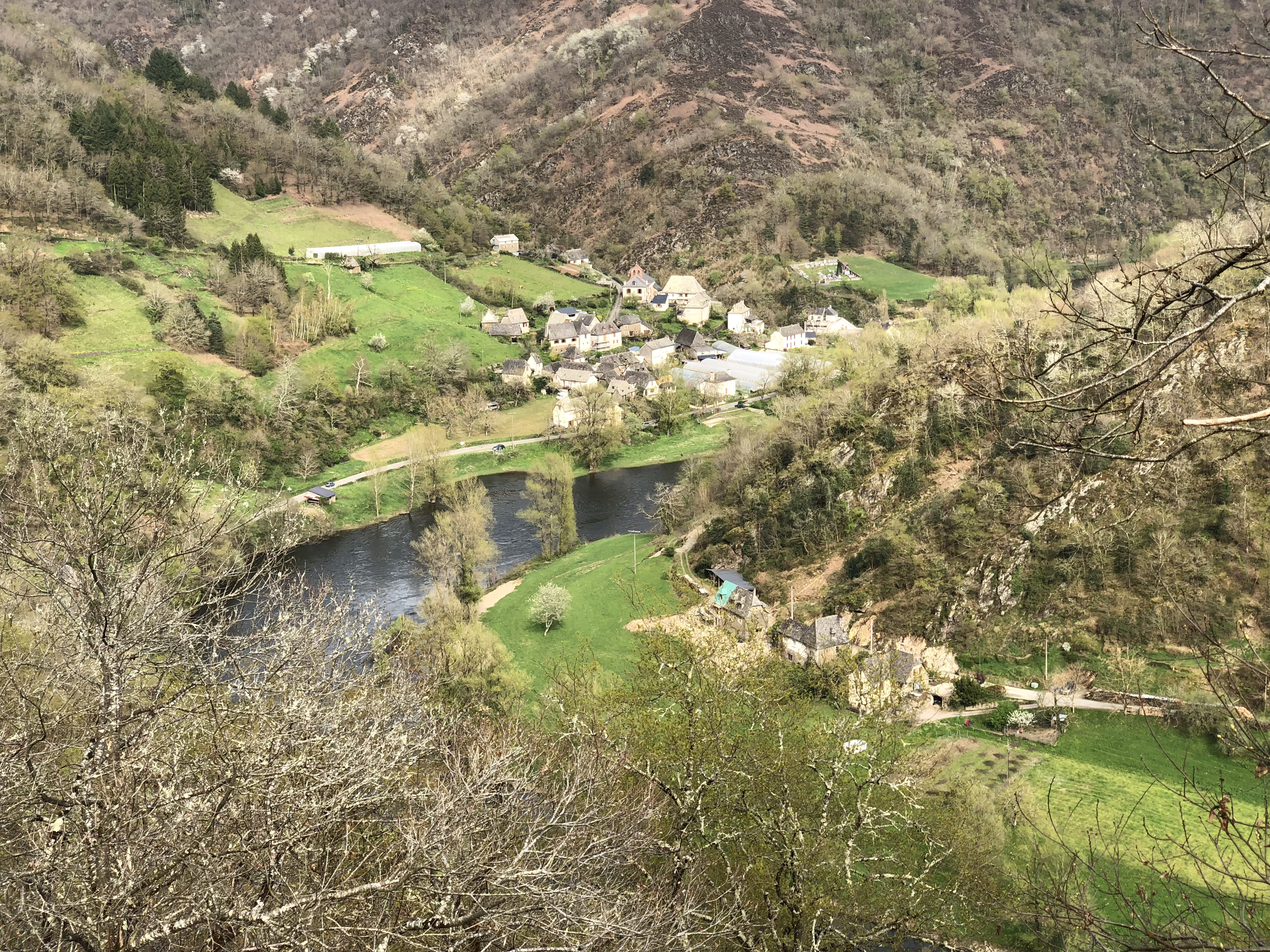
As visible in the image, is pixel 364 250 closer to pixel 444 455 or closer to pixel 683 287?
pixel 444 455

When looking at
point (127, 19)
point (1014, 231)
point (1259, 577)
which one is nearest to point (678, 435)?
point (1259, 577)

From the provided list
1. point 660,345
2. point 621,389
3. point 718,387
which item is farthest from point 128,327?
point 718,387

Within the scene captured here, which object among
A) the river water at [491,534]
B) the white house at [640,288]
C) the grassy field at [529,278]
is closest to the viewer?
the river water at [491,534]

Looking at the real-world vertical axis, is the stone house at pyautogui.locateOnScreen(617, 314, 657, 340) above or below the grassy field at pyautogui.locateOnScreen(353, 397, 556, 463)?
above

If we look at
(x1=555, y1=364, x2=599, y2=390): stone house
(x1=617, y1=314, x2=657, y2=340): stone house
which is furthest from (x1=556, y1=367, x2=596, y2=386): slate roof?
(x1=617, y1=314, x2=657, y2=340): stone house

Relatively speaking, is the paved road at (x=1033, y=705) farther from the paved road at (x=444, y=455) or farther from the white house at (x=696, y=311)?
the white house at (x=696, y=311)

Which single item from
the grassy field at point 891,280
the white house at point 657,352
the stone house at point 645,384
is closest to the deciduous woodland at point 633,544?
the white house at point 657,352

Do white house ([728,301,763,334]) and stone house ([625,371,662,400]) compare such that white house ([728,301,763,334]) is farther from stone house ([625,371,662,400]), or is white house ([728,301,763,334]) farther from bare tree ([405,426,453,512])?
bare tree ([405,426,453,512])
